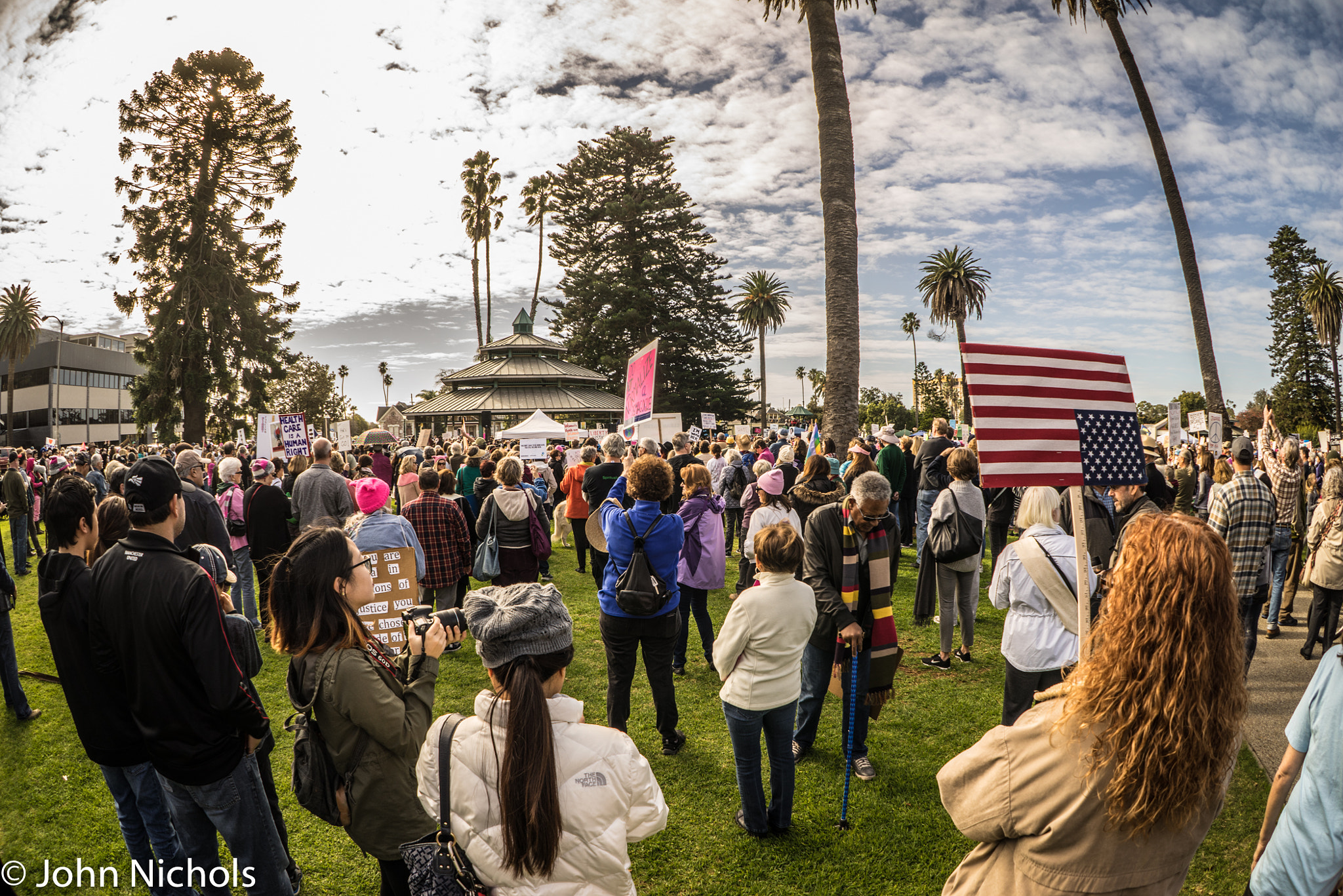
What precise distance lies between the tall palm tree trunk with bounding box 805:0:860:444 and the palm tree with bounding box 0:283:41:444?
7630 cm

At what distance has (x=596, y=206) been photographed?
48.4 metres

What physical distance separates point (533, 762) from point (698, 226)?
49723 mm

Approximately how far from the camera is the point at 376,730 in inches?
94.0

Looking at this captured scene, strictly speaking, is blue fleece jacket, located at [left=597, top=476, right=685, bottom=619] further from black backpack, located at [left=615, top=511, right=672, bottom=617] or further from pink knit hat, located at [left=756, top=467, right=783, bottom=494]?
pink knit hat, located at [left=756, top=467, right=783, bottom=494]

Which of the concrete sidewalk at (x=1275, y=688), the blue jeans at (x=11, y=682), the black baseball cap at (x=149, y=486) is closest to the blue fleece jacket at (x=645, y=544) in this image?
the black baseball cap at (x=149, y=486)

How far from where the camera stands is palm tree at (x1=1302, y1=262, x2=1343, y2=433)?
3750cm

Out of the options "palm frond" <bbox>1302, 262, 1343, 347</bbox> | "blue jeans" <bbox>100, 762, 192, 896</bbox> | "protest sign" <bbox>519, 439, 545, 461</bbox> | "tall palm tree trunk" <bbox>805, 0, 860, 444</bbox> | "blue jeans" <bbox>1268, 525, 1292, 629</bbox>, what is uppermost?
"palm frond" <bbox>1302, 262, 1343, 347</bbox>

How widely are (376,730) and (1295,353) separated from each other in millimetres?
60948

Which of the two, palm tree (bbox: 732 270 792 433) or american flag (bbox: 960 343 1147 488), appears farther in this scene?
palm tree (bbox: 732 270 792 433)

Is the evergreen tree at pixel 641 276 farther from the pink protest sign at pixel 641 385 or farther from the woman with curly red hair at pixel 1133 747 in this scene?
the woman with curly red hair at pixel 1133 747

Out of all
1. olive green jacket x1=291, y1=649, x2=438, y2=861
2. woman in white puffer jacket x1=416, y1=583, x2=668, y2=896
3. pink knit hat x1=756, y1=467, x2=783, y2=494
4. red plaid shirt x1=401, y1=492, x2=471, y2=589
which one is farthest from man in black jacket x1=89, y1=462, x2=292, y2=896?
pink knit hat x1=756, y1=467, x2=783, y2=494

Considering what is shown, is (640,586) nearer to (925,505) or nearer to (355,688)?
(355,688)

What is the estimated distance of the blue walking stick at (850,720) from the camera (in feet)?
13.5

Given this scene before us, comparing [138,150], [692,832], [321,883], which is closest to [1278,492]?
[692,832]
